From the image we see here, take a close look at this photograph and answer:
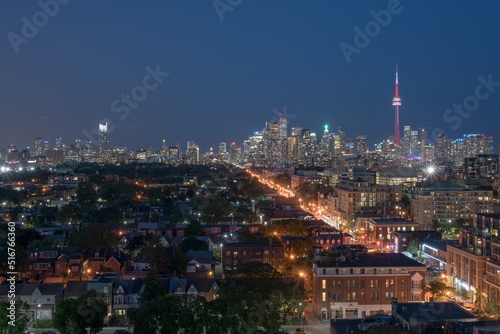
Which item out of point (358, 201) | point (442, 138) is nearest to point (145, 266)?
point (358, 201)

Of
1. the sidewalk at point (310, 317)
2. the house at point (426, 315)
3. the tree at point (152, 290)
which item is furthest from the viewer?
the sidewalk at point (310, 317)

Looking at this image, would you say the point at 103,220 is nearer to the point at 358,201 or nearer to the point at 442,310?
the point at 358,201

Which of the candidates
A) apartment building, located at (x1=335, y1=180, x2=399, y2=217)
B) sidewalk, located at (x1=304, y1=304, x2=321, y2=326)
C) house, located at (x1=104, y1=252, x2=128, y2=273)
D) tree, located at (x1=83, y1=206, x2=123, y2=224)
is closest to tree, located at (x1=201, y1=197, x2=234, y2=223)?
tree, located at (x1=83, y1=206, x2=123, y2=224)

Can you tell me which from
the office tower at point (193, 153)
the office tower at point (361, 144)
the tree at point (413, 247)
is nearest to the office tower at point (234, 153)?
the office tower at point (193, 153)

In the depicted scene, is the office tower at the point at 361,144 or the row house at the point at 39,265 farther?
the office tower at the point at 361,144

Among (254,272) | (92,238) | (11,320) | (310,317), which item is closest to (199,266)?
(254,272)

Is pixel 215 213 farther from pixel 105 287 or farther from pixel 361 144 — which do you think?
pixel 361 144

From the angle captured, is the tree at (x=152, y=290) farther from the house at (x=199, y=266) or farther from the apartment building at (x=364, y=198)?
the apartment building at (x=364, y=198)
